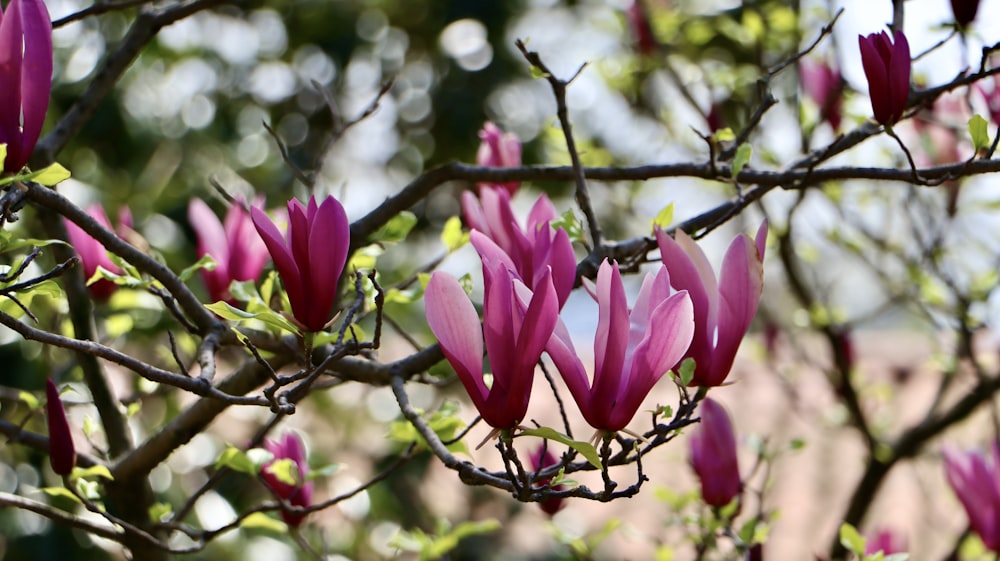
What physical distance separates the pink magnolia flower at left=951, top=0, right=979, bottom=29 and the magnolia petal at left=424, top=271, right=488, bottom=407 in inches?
36.0

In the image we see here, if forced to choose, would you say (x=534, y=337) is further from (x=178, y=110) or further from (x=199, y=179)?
(x=178, y=110)

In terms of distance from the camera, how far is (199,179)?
4.02 m

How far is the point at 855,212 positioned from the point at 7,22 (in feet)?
7.84

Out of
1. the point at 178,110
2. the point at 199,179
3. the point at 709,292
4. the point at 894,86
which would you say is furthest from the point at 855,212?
→ the point at 178,110

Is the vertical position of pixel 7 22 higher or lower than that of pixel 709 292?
higher

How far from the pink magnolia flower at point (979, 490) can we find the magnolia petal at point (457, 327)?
97 cm

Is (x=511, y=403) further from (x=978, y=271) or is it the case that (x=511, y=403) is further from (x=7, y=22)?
(x=978, y=271)

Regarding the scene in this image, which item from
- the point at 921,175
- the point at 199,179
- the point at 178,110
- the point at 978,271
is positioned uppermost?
the point at 178,110

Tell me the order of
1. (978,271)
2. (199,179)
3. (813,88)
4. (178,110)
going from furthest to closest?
(178,110)
(199,179)
(978,271)
(813,88)

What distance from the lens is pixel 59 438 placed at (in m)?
1.07

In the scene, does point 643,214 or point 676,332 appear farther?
point 643,214

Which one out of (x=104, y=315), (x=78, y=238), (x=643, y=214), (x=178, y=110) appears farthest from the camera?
(x=178, y=110)

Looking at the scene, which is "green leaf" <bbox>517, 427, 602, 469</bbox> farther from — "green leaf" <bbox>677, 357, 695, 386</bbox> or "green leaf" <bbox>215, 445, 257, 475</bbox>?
"green leaf" <bbox>215, 445, 257, 475</bbox>

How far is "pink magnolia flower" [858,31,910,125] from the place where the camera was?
1078 mm
